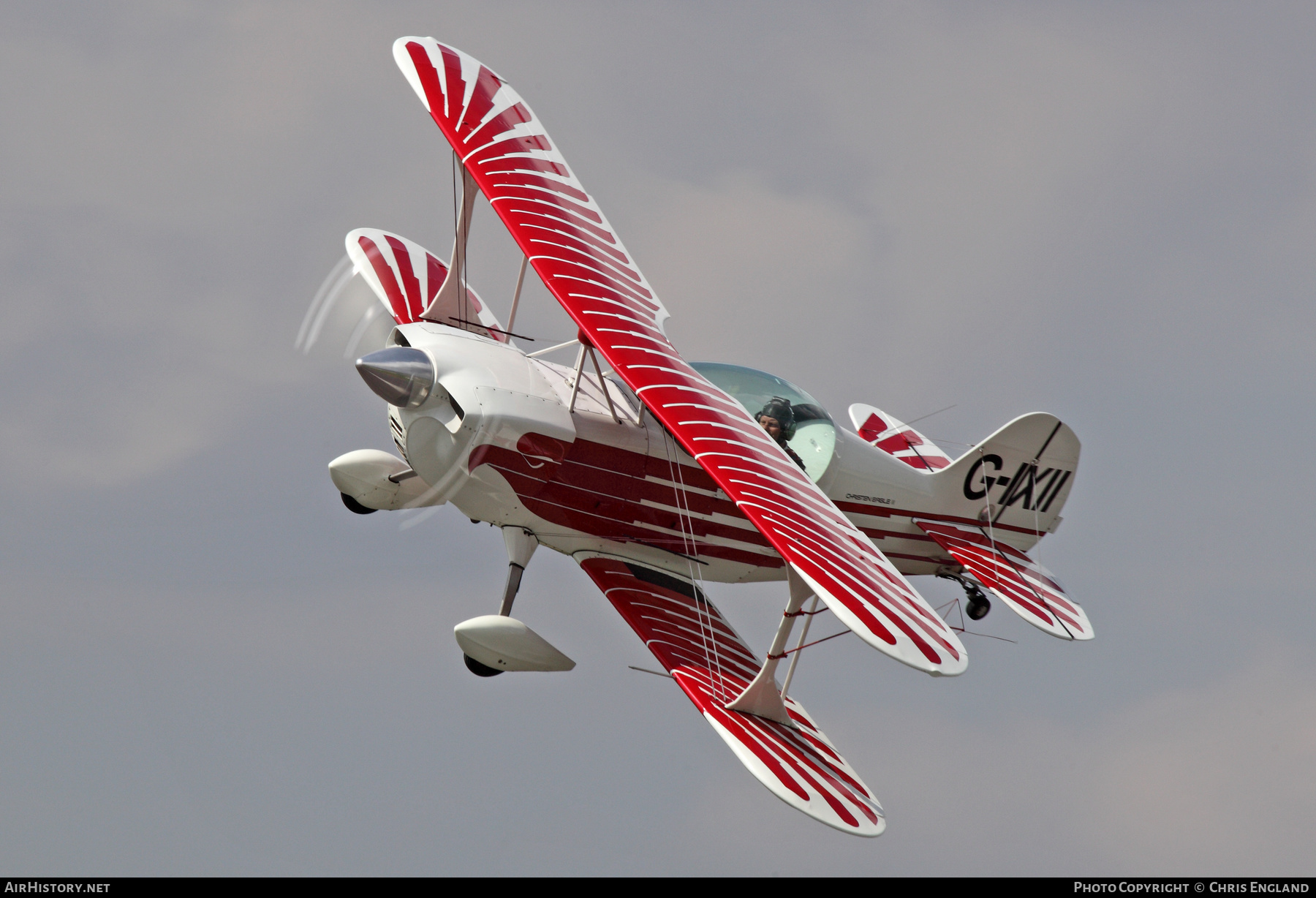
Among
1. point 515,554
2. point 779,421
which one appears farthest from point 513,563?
point 779,421

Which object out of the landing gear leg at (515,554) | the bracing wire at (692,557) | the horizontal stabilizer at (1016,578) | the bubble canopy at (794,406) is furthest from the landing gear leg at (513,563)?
the horizontal stabilizer at (1016,578)

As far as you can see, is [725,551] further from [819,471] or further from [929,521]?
[929,521]

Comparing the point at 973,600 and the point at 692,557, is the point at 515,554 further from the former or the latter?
the point at 973,600

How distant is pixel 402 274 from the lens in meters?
17.6

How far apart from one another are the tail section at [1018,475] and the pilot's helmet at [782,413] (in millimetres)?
2557

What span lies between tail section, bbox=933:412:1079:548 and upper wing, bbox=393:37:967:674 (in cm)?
488

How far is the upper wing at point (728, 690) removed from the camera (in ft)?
42.8

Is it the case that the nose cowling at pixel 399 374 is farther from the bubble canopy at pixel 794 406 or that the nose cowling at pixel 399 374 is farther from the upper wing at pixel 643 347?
the bubble canopy at pixel 794 406

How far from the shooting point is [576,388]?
14.5 meters

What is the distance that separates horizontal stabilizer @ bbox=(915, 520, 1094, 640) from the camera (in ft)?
53.8

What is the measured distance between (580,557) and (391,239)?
530cm

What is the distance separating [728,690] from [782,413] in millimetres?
3541

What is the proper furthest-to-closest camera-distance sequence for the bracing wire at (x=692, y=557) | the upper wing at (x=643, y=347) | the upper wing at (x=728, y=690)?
the bracing wire at (x=692, y=557)
the upper wing at (x=728, y=690)
the upper wing at (x=643, y=347)

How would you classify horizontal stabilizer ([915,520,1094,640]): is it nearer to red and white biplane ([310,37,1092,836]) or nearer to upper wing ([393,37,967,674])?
red and white biplane ([310,37,1092,836])
